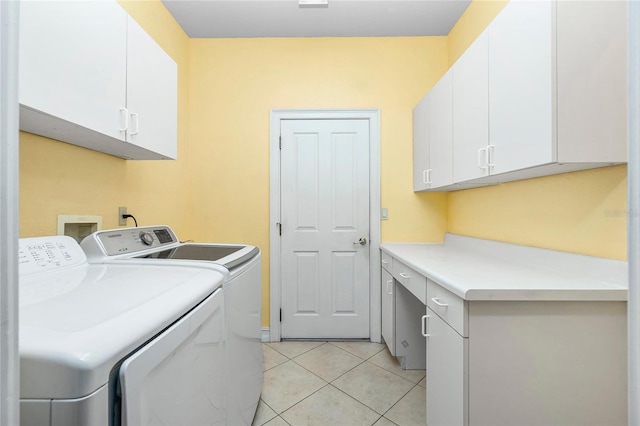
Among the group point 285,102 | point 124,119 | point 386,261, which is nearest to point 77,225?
point 124,119

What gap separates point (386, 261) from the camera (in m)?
2.20

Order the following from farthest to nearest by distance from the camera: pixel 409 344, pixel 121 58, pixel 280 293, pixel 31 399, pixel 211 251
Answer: pixel 280 293
pixel 409 344
pixel 211 251
pixel 121 58
pixel 31 399

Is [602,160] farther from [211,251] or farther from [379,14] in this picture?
[379,14]

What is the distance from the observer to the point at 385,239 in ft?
7.92

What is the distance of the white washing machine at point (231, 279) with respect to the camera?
1058 mm

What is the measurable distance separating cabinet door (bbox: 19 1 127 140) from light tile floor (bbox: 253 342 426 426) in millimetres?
1703

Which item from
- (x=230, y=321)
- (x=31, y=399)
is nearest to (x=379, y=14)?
(x=230, y=321)

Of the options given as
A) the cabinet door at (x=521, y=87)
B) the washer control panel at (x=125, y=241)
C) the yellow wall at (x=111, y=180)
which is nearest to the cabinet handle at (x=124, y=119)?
the yellow wall at (x=111, y=180)

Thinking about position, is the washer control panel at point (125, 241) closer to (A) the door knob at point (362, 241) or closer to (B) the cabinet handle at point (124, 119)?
(B) the cabinet handle at point (124, 119)

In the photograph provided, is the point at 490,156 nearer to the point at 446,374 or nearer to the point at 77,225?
the point at 446,374

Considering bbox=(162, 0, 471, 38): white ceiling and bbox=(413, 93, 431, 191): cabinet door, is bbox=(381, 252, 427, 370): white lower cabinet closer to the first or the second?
bbox=(413, 93, 431, 191): cabinet door

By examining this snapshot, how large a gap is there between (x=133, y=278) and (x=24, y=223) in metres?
0.66

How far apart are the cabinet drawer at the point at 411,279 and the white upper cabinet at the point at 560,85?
26.6 inches

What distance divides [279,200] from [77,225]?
1381 millimetres
